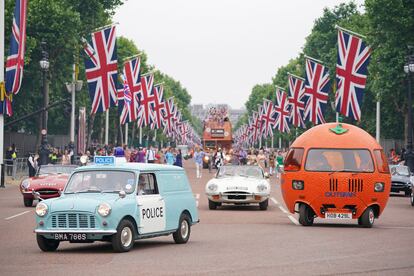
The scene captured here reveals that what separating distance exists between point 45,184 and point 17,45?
45.7 feet

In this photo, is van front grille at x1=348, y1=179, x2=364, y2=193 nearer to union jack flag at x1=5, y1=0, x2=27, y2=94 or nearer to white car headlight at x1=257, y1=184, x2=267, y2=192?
white car headlight at x1=257, y1=184, x2=267, y2=192

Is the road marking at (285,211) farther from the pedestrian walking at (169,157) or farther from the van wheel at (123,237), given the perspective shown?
the pedestrian walking at (169,157)

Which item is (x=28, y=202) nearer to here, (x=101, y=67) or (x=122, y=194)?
(x=122, y=194)

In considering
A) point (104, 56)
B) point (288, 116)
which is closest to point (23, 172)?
point (104, 56)

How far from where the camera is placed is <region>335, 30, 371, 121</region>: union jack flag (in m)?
47.9

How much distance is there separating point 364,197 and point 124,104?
4496 cm

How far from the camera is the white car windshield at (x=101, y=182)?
18391mm

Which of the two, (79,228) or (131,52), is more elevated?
(131,52)

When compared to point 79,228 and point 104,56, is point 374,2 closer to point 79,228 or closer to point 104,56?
point 104,56

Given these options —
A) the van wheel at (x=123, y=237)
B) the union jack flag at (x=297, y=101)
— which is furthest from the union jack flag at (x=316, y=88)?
the van wheel at (x=123, y=237)

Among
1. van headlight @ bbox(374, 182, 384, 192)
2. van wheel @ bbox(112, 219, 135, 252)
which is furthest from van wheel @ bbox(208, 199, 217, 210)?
van wheel @ bbox(112, 219, 135, 252)

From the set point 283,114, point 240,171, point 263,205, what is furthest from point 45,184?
point 283,114

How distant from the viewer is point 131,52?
128 metres

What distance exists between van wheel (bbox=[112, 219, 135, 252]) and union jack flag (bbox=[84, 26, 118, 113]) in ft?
109
